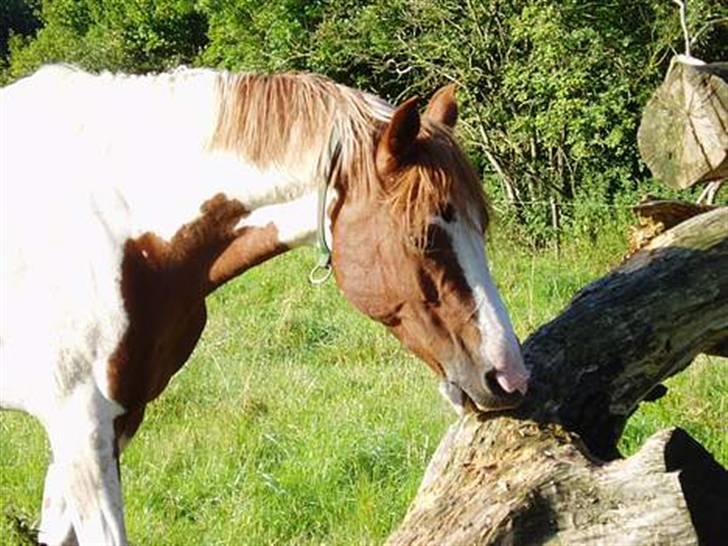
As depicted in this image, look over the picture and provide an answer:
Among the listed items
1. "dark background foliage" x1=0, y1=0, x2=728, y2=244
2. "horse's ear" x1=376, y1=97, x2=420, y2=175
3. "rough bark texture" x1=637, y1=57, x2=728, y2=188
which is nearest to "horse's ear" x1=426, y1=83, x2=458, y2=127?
"horse's ear" x1=376, y1=97, x2=420, y2=175

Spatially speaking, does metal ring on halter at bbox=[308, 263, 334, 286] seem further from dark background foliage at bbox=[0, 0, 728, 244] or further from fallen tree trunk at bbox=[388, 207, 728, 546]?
dark background foliage at bbox=[0, 0, 728, 244]

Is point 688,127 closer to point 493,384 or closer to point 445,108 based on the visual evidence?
point 445,108

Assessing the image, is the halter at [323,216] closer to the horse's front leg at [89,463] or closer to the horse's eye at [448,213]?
the horse's eye at [448,213]

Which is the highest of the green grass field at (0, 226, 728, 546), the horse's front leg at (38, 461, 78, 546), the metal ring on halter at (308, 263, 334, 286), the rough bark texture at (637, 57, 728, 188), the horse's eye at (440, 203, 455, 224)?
the horse's eye at (440, 203, 455, 224)

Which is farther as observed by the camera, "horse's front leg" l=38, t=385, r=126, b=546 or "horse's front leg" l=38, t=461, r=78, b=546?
"horse's front leg" l=38, t=461, r=78, b=546

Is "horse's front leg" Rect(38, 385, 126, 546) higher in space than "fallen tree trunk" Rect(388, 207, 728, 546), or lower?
higher

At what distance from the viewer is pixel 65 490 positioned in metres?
2.84

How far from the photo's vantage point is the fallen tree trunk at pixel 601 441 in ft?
8.70

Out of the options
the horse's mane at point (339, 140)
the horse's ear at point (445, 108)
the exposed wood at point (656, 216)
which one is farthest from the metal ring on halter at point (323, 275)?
the exposed wood at point (656, 216)

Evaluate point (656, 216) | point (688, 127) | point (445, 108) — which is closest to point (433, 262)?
point (445, 108)

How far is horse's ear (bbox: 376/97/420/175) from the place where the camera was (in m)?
2.58

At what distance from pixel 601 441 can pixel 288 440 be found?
2.33 m

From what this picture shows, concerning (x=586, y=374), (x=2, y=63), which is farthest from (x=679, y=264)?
(x=2, y=63)

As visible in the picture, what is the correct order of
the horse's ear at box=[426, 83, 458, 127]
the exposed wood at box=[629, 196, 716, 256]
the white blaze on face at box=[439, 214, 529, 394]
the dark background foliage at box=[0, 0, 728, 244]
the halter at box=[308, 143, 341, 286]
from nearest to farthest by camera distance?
the white blaze on face at box=[439, 214, 529, 394]
the halter at box=[308, 143, 341, 286]
the horse's ear at box=[426, 83, 458, 127]
the exposed wood at box=[629, 196, 716, 256]
the dark background foliage at box=[0, 0, 728, 244]
